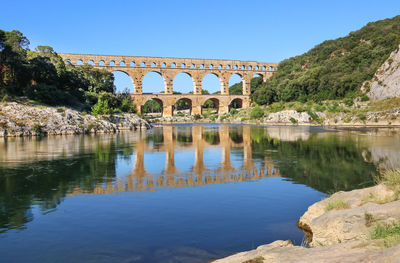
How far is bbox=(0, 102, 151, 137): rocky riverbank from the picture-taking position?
2748 cm

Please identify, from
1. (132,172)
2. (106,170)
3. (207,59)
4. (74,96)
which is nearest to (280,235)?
(132,172)

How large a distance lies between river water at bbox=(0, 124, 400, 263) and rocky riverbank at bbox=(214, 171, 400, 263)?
44 cm

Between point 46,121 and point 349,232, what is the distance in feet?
95.0

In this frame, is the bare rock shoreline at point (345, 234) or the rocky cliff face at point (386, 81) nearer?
the bare rock shoreline at point (345, 234)

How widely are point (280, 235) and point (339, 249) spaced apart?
183 cm

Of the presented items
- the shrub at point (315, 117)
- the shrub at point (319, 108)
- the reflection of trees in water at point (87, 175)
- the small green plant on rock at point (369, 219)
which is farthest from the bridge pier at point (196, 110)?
the small green plant on rock at point (369, 219)

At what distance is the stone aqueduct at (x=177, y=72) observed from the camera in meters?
63.6

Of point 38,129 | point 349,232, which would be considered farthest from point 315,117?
point 349,232

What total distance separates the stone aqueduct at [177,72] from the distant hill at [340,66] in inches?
244

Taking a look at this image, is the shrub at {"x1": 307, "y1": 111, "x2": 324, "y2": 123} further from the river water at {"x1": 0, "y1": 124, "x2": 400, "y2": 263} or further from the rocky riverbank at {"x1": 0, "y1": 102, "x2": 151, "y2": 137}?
the river water at {"x1": 0, "y1": 124, "x2": 400, "y2": 263}

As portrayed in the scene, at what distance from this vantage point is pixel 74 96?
39188 millimetres

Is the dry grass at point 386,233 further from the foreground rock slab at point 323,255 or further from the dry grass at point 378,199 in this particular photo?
the dry grass at point 378,199

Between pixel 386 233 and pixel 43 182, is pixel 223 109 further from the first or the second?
pixel 386 233

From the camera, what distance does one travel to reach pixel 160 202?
292 inches
